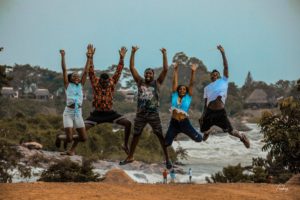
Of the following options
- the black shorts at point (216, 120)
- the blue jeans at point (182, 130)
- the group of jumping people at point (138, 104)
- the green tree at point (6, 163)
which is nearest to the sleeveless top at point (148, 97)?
the group of jumping people at point (138, 104)

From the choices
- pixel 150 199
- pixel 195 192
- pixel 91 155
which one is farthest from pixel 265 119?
pixel 91 155

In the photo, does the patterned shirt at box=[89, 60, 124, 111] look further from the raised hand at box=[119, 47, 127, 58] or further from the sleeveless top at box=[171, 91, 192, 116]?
the sleeveless top at box=[171, 91, 192, 116]

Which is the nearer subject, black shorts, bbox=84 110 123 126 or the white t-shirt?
black shorts, bbox=84 110 123 126

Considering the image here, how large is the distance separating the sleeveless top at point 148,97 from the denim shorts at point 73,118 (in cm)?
113

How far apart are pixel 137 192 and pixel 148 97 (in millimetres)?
1922

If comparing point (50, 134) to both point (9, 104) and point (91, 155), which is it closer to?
point (91, 155)

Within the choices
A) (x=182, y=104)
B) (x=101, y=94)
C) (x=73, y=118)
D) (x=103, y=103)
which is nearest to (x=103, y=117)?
(x=103, y=103)

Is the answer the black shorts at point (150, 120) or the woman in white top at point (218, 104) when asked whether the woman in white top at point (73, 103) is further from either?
the woman in white top at point (218, 104)

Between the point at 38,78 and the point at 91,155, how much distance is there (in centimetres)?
3064

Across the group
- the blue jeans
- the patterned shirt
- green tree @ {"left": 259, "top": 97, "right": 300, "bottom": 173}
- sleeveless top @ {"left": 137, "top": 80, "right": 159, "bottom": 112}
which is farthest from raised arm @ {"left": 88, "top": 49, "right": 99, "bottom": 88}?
green tree @ {"left": 259, "top": 97, "right": 300, "bottom": 173}

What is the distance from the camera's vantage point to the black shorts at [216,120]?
40.8 feet

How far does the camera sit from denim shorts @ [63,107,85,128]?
11828 millimetres

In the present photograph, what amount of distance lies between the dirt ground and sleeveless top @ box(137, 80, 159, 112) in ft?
5.43

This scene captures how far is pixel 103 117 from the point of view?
11.9 m
